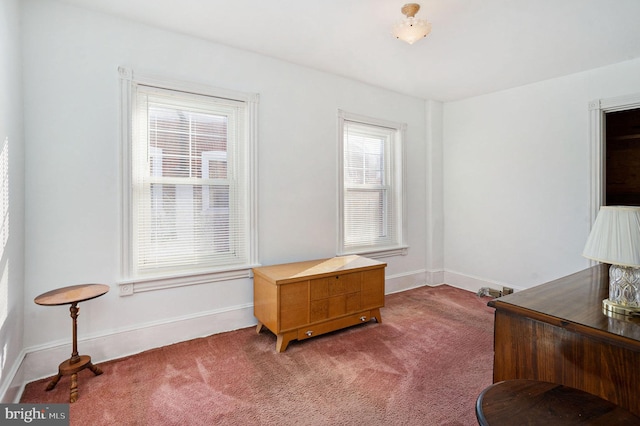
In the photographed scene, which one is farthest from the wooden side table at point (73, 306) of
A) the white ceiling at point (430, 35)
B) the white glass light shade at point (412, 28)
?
the white glass light shade at point (412, 28)

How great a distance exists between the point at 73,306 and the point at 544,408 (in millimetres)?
2576

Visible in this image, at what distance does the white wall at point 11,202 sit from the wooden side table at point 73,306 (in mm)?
186

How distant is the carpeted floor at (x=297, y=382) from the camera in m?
1.84

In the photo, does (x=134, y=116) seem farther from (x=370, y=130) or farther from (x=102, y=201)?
(x=370, y=130)

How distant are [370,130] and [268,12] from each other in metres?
2.02

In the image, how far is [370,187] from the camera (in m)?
4.07

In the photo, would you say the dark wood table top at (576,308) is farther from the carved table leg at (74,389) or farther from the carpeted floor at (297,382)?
the carved table leg at (74,389)

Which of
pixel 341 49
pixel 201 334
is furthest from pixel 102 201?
pixel 341 49

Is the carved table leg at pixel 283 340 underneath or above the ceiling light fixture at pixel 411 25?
underneath

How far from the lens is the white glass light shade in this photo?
7.38ft

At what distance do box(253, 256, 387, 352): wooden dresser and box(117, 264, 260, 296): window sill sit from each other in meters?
0.18

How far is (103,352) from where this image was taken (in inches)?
96.1

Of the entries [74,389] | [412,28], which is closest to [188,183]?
[74,389]

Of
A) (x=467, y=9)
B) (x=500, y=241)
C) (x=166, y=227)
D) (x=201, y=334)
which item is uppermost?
(x=467, y=9)
